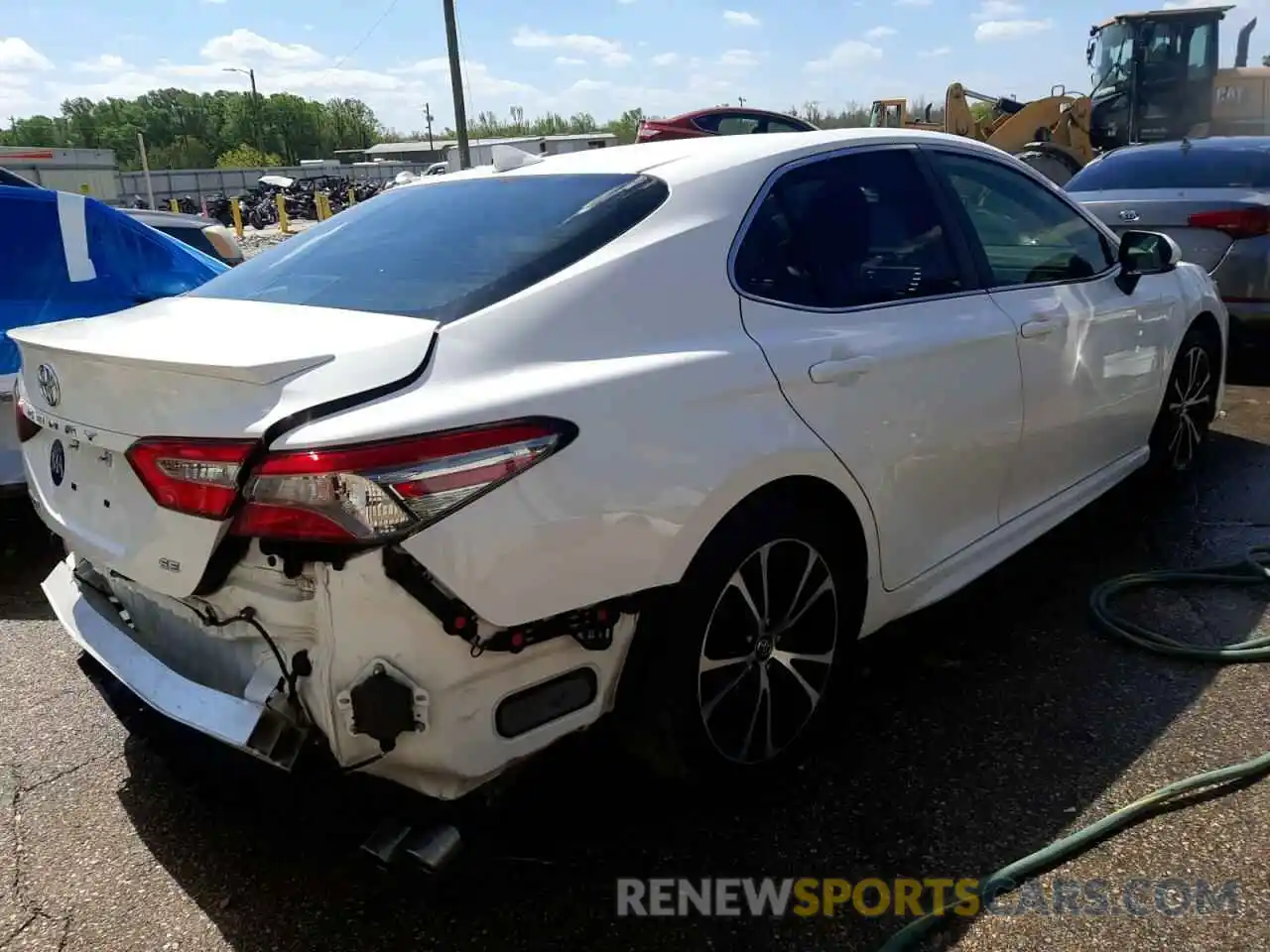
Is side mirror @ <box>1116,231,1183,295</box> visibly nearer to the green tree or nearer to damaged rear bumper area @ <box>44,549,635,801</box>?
damaged rear bumper area @ <box>44,549,635,801</box>

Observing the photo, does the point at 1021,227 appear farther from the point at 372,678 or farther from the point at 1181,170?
the point at 1181,170

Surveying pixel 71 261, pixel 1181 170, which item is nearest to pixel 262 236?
pixel 71 261

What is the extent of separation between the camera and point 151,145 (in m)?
88.3

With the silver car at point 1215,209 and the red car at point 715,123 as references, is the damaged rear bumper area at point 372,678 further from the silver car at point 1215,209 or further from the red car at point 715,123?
the red car at point 715,123

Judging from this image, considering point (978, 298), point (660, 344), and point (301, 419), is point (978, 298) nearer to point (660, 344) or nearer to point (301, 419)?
point (660, 344)

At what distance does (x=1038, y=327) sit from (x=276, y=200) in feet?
103

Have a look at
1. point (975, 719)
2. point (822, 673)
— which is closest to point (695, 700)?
point (822, 673)

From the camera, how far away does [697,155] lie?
2.71 m

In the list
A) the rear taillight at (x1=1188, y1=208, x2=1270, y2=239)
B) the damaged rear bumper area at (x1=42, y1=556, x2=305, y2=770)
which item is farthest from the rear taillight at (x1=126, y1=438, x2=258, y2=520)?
the rear taillight at (x1=1188, y1=208, x2=1270, y2=239)

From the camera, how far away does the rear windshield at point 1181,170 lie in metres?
6.86

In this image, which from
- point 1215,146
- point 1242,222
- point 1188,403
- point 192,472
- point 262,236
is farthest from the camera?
point 262,236

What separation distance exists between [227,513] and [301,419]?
228 mm

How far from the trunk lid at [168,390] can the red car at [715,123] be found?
13667 mm

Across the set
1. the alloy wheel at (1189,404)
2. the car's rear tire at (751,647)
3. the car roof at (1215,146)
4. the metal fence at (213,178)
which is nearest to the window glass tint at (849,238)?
the car's rear tire at (751,647)
